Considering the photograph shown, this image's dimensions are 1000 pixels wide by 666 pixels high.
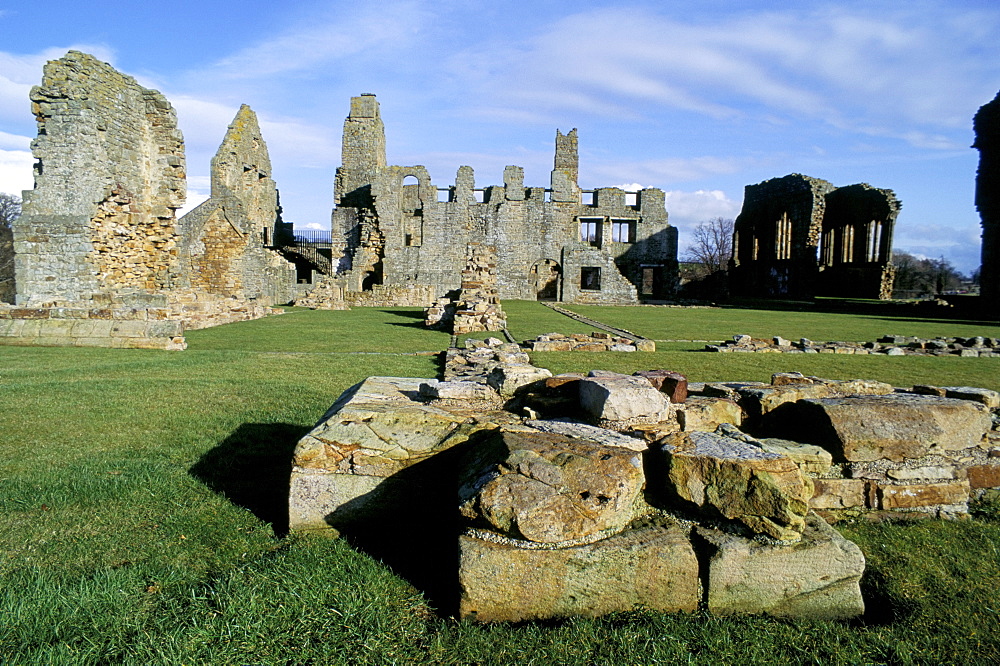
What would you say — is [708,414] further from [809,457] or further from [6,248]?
[6,248]

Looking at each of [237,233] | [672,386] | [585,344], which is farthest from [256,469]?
[237,233]

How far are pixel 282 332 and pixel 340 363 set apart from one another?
5943 mm

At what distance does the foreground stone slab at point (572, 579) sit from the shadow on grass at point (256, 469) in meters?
1.26

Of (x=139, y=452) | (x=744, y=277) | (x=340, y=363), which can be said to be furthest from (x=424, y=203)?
(x=139, y=452)

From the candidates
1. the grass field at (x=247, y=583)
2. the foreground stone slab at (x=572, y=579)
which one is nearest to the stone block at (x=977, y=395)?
the grass field at (x=247, y=583)

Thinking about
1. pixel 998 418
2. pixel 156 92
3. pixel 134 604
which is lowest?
pixel 134 604

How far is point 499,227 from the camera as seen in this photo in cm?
3697

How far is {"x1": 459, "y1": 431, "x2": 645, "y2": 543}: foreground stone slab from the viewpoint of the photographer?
8.05 feet

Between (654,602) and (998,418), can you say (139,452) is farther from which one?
(998,418)

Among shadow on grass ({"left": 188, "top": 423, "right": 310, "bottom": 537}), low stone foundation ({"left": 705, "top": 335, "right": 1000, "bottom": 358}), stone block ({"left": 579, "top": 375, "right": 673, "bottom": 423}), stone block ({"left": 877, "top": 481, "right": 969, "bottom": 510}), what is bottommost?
shadow on grass ({"left": 188, "top": 423, "right": 310, "bottom": 537})

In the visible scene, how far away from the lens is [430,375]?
777 cm

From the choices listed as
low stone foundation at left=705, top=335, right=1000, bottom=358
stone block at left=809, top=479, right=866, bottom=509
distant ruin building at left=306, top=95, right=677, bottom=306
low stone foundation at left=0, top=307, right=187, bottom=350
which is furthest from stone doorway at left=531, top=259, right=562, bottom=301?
stone block at left=809, top=479, right=866, bottom=509

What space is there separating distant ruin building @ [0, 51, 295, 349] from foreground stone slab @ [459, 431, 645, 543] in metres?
9.58

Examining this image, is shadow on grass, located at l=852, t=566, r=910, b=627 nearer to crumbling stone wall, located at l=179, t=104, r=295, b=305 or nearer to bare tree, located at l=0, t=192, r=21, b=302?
crumbling stone wall, located at l=179, t=104, r=295, b=305
